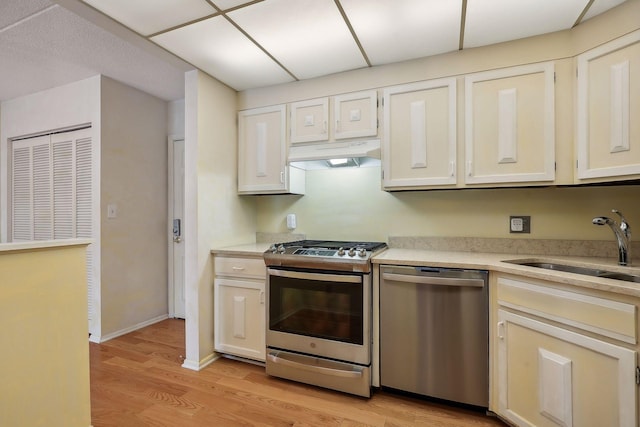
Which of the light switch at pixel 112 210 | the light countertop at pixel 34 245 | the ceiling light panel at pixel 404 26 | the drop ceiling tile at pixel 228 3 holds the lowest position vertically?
the light countertop at pixel 34 245

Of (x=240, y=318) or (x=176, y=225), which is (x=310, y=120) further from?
(x=176, y=225)

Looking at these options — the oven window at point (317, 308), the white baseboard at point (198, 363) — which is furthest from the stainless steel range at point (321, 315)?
the white baseboard at point (198, 363)

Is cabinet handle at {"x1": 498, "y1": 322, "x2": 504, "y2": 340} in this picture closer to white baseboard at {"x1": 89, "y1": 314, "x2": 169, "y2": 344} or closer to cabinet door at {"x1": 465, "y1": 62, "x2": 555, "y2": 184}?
cabinet door at {"x1": 465, "y1": 62, "x2": 555, "y2": 184}

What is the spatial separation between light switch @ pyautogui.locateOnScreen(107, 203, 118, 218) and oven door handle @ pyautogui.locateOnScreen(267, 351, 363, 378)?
206 cm

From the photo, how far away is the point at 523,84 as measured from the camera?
6.24 feet

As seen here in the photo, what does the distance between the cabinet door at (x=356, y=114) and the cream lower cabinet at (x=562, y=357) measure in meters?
1.39

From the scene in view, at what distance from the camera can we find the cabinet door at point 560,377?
1217 millimetres

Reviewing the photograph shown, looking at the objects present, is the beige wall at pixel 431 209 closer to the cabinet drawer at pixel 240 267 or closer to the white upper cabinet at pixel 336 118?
the white upper cabinet at pixel 336 118

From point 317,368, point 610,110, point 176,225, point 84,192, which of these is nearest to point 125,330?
point 176,225

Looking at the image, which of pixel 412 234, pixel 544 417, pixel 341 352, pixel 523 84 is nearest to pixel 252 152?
pixel 412 234

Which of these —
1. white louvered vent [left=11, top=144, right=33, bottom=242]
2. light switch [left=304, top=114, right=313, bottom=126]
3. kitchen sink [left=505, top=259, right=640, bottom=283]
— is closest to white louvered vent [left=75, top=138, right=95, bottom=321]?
white louvered vent [left=11, top=144, right=33, bottom=242]

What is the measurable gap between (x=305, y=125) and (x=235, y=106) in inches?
29.6

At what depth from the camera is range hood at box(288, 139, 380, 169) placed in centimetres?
217

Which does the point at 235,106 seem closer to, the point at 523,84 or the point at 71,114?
the point at 71,114
